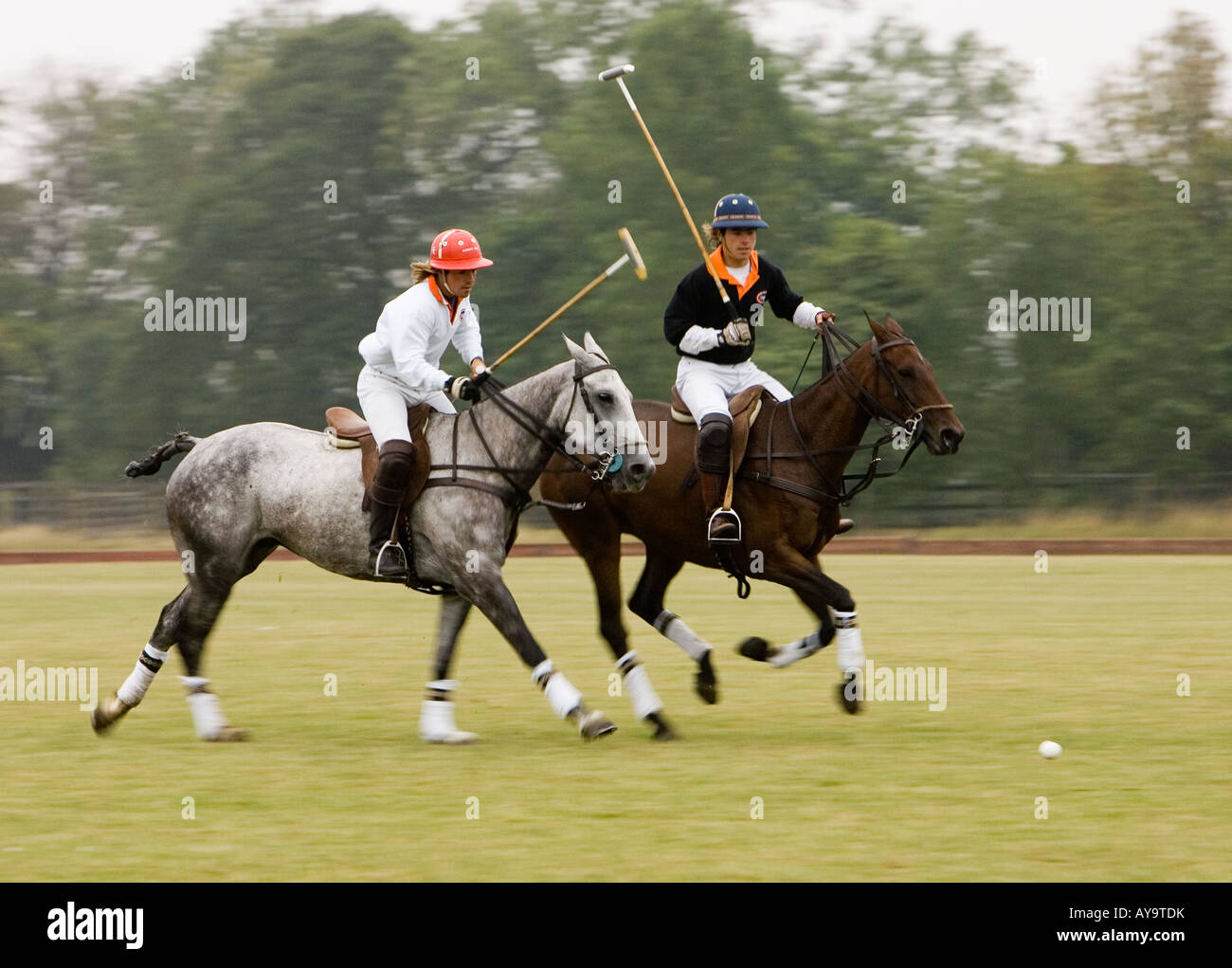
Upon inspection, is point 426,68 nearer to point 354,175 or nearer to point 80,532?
point 354,175

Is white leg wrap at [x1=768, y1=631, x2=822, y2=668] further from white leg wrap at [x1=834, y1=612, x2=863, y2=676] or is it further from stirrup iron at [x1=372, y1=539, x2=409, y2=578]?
stirrup iron at [x1=372, y1=539, x2=409, y2=578]

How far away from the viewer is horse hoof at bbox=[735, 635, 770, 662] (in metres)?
9.17

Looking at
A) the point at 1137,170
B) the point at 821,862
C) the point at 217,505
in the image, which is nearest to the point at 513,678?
the point at 217,505

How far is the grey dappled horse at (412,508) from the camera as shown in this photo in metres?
8.10

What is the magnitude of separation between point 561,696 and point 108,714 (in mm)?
2344

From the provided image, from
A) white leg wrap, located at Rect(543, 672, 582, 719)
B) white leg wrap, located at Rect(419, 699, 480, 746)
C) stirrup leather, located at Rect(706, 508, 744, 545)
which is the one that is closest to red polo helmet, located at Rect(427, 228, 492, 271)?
stirrup leather, located at Rect(706, 508, 744, 545)

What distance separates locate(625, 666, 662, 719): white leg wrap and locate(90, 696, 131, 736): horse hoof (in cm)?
243

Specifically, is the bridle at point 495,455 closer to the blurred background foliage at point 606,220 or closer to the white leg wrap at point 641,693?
the white leg wrap at point 641,693

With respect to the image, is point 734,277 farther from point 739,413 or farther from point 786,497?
point 786,497

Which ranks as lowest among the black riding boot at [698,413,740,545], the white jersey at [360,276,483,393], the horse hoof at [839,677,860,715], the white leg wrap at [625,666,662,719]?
the horse hoof at [839,677,860,715]

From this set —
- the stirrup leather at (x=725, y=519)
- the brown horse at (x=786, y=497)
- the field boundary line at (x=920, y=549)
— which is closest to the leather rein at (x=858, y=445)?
the brown horse at (x=786, y=497)

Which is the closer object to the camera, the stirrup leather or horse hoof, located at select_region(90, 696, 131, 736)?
horse hoof, located at select_region(90, 696, 131, 736)

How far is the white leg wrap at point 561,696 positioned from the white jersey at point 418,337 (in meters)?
1.43

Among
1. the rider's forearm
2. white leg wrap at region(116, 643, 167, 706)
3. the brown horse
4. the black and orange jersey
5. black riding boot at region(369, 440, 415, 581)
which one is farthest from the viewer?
the black and orange jersey
